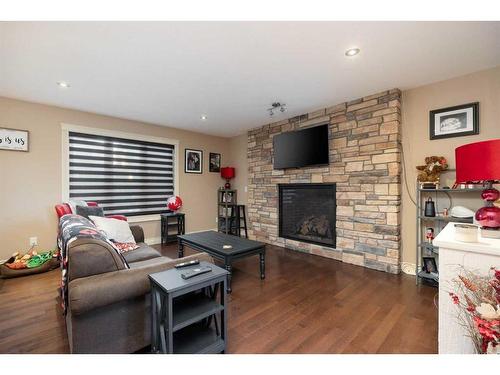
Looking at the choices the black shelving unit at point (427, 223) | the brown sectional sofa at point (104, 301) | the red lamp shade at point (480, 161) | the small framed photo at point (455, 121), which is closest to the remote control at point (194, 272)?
the brown sectional sofa at point (104, 301)

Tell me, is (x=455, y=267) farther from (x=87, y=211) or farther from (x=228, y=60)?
(x=87, y=211)

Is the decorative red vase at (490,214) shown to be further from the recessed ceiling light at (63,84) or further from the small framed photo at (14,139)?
the small framed photo at (14,139)

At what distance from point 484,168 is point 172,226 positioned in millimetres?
4418

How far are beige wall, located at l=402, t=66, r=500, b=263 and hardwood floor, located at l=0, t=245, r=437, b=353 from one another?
36.7 inches

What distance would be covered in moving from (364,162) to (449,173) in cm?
90

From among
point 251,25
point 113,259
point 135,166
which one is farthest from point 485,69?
point 135,166

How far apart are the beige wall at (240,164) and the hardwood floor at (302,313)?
2399mm

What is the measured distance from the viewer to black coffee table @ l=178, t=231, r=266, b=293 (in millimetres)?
2418

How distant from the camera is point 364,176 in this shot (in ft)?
10.2

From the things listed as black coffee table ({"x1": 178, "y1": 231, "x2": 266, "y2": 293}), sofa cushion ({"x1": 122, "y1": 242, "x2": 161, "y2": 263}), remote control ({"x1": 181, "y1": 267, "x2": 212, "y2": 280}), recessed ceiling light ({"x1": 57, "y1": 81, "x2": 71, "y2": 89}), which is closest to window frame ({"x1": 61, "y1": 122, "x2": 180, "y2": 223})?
recessed ceiling light ({"x1": 57, "y1": 81, "x2": 71, "y2": 89})

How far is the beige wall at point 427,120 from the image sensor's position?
2.37 metres

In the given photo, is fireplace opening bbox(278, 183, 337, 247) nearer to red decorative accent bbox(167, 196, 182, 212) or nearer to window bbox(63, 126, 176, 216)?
red decorative accent bbox(167, 196, 182, 212)
